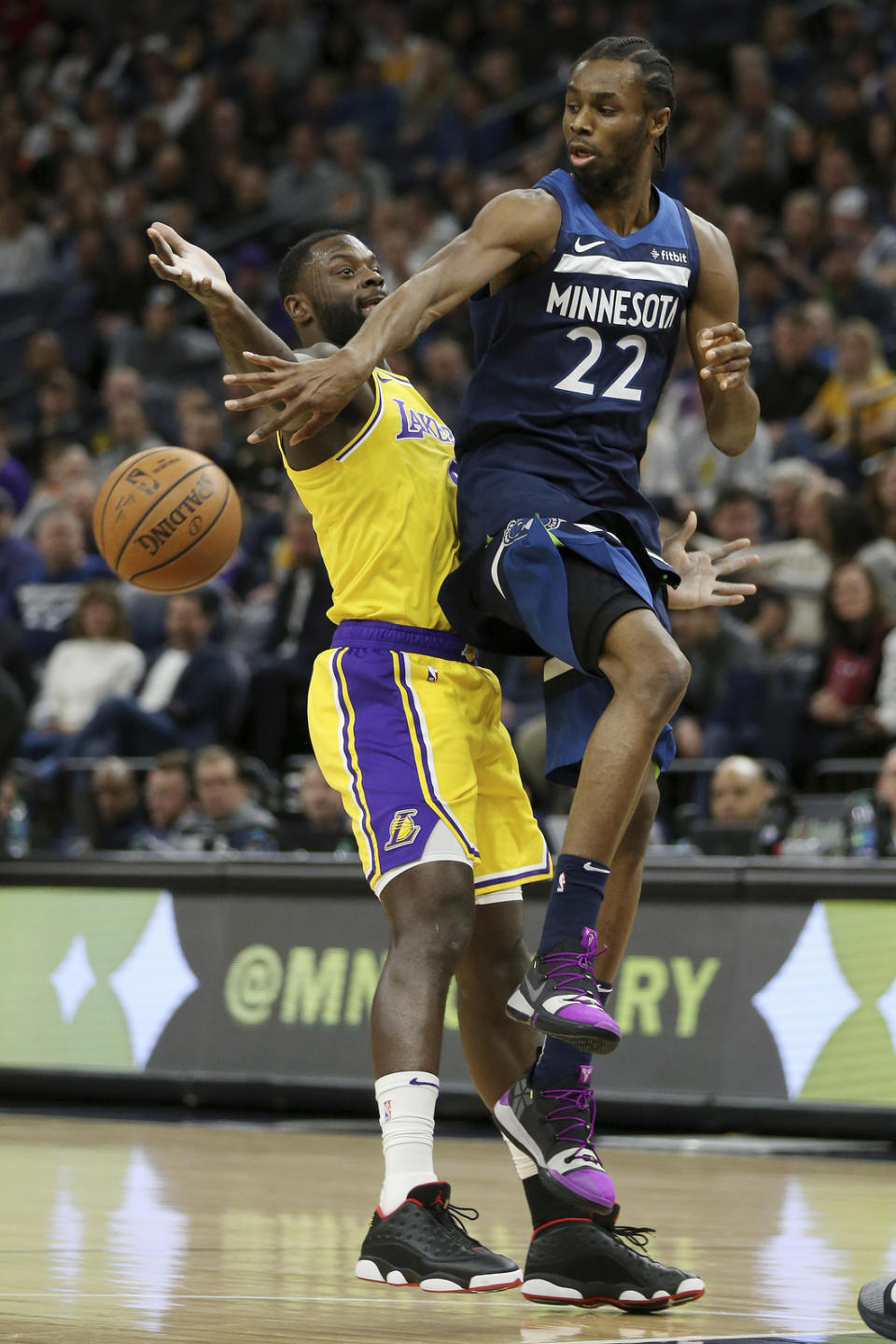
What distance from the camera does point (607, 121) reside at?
4.45 metres

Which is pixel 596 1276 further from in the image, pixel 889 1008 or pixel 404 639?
pixel 889 1008

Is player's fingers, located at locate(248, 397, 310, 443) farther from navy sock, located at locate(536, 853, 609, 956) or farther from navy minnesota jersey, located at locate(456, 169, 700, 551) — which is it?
navy sock, located at locate(536, 853, 609, 956)

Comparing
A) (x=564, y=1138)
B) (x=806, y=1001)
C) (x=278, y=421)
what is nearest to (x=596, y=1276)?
(x=564, y=1138)

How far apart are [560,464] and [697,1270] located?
2004 millimetres

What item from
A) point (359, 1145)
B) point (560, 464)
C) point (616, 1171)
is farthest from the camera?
point (359, 1145)

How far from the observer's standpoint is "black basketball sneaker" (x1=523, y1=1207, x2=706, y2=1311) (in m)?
4.27

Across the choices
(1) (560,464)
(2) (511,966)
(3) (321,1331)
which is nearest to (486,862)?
(2) (511,966)

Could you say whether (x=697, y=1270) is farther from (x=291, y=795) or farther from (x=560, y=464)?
(x=291, y=795)

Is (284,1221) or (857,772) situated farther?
(857,772)

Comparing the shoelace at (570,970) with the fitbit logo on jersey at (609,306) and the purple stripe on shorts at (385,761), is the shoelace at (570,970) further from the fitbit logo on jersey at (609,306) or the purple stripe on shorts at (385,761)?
the fitbit logo on jersey at (609,306)

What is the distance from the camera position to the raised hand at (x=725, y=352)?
4.44 metres

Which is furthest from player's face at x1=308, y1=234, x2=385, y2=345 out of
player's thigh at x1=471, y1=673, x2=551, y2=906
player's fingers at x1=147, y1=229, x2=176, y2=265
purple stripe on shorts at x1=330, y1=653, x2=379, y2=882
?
player's thigh at x1=471, y1=673, x2=551, y2=906

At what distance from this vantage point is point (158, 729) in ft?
37.9

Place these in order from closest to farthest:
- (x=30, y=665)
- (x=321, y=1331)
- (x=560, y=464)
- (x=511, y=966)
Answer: (x=321, y=1331) → (x=560, y=464) → (x=511, y=966) → (x=30, y=665)
